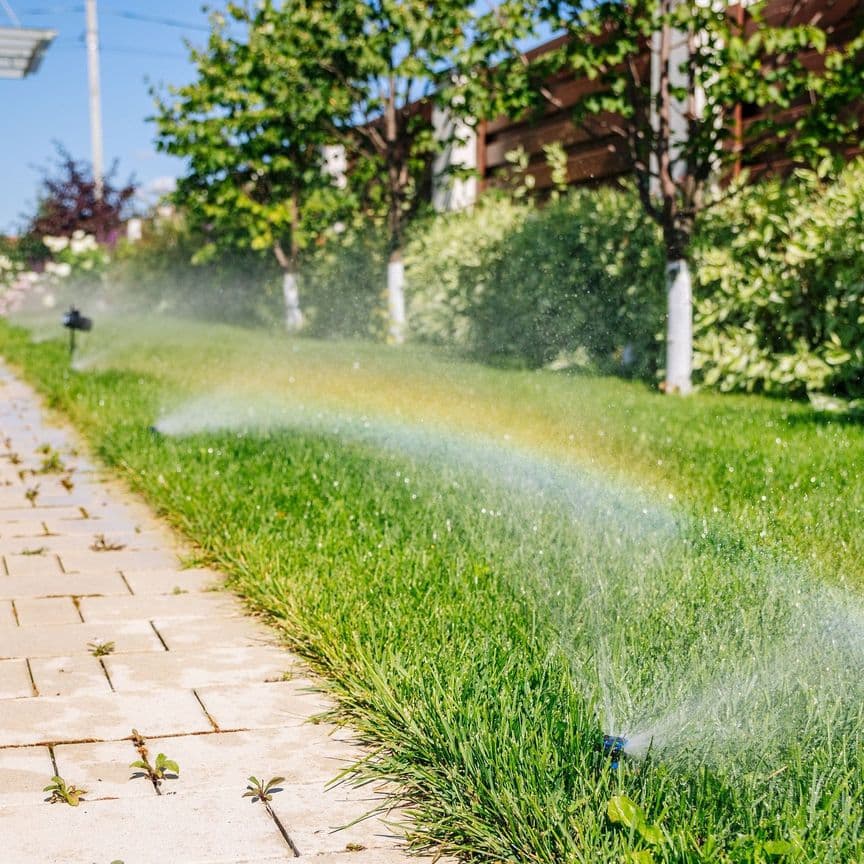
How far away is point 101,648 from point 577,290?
291 inches

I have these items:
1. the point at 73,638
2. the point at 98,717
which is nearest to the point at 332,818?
the point at 98,717

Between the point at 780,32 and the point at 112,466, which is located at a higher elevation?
the point at 780,32

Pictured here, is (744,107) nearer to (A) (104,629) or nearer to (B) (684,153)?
(B) (684,153)

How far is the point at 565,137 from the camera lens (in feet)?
39.0

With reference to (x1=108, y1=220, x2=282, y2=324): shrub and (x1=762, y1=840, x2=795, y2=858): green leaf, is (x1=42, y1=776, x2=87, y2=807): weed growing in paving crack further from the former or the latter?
(x1=108, y1=220, x2=282, y2=324): shrub

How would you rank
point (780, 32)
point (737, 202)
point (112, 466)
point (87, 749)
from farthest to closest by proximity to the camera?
point (737, 202), point (780, 32), point (112, 466), point (87, 749)

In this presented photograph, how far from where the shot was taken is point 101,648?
10.2 feet

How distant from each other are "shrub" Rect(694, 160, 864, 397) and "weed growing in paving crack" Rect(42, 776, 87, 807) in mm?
6005

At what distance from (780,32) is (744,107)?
2.44 metres

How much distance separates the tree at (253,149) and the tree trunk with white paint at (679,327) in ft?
19.2

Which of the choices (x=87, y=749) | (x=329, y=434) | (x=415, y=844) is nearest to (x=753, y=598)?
(x=415, y=844)

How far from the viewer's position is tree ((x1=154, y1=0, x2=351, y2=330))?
13672 millimetres

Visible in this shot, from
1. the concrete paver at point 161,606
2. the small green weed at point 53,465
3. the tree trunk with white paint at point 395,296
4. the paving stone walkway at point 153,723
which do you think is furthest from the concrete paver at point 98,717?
the tree trunk with white paint at point 395,296

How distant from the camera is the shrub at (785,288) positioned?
738 cm
